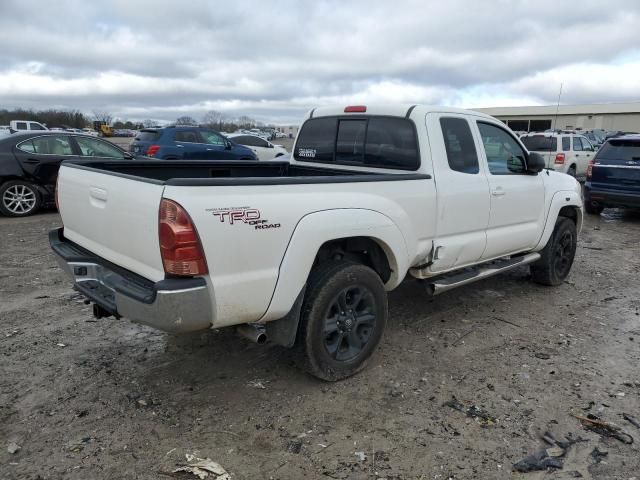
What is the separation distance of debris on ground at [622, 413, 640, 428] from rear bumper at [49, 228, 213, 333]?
8.97 feet

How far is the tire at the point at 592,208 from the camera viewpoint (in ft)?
36.5

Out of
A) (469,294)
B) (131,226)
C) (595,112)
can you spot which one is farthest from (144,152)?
(595,112)

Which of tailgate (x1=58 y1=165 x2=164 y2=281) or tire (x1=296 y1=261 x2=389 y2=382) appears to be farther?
tire (x1=296 y1=261 x2=389 y2=382)

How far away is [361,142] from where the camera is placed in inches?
182

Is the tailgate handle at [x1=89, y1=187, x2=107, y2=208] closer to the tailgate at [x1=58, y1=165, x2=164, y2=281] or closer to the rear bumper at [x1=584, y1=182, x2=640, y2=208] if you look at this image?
the tailgate at [x1=58, y1=165, x2=164, y2=281]

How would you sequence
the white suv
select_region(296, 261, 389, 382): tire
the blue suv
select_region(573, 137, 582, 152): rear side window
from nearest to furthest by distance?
1. select_region(296, 261, 389, 382): tire
2. the blue suv
3. the white suv
4. select_region(573, 137, 582, 152): rear side window

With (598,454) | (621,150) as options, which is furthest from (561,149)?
(598,454)

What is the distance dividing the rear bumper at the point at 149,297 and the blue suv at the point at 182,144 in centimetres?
1128

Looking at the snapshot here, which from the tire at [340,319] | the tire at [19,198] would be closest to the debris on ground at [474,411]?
the tire at [340,319]

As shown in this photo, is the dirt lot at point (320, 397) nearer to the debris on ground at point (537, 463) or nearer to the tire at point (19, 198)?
the debris on ground at point (537, 463)

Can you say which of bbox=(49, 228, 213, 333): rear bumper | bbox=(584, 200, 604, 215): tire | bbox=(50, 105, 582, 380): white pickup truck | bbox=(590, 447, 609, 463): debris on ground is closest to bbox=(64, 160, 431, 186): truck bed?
bbox=(50, 105, 582, 380): white pickup truck

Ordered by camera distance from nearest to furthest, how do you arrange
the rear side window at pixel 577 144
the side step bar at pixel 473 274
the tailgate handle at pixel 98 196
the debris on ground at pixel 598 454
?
1. the debris on ground at pixel 598 454
2. the tailgate handle at pixel 98 196
3. the side step bar at pixel 473 274
4. the rear side window at pixel 577 144

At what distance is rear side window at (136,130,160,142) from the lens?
14530 mm

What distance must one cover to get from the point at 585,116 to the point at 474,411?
7239cm
